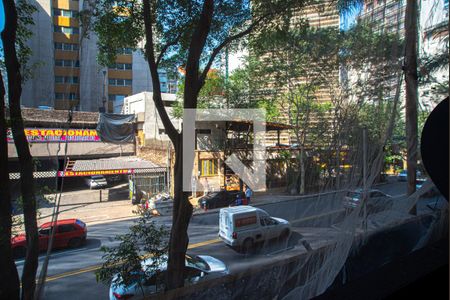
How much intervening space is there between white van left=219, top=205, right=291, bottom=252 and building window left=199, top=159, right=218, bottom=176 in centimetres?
71

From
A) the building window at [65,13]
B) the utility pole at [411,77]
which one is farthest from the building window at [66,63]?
the utility pole at [411,77]

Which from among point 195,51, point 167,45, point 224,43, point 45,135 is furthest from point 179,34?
point 45,135

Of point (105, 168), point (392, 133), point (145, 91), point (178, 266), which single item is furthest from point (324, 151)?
point (105, 168)

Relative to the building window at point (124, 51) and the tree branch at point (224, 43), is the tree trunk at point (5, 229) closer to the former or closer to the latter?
the building window at point (124, 51)

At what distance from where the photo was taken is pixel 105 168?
318cm

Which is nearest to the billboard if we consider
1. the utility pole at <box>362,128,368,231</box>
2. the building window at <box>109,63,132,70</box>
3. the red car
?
the red car

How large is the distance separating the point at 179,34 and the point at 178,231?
1.42 metres

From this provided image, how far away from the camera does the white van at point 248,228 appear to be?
2191mm

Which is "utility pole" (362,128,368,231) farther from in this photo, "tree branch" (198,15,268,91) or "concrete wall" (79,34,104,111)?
"concrete wall" (79,34,104,111)

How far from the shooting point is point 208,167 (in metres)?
3.61

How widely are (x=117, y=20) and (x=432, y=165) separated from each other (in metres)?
2.09

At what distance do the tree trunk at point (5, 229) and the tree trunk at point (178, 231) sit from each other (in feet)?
2.59

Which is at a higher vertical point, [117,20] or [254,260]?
[117,20]

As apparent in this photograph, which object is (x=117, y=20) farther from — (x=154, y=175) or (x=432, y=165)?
(x=432, y=165)
